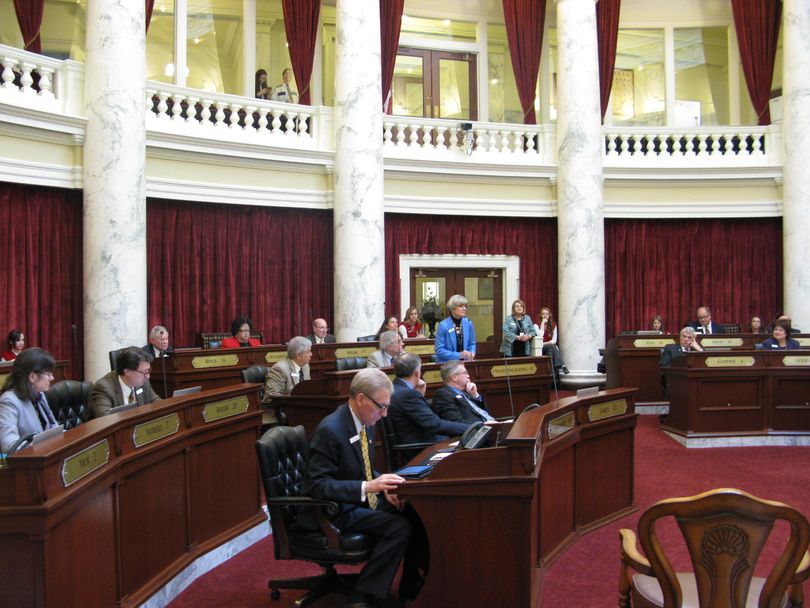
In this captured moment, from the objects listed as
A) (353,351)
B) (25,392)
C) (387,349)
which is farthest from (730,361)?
(25,392)

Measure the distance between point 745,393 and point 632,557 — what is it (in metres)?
6.06

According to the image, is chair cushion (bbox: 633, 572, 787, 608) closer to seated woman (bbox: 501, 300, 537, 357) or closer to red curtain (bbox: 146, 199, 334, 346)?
seated woman (bbox: 501, 300, 537, 357)

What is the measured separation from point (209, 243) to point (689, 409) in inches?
254

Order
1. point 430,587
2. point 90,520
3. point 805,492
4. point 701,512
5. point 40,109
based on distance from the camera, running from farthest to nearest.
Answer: point 40,109 < point 805,492 < point 430,587 < point 90,520 < point 701,512

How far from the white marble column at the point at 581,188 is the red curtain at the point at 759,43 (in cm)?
301

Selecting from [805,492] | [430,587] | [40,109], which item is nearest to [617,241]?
[805,492]

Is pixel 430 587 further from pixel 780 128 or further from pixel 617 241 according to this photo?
pixel 780 128

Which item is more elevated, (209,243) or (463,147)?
(463,147)

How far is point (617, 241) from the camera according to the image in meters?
13.1

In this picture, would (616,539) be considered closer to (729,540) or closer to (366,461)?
(366,461)

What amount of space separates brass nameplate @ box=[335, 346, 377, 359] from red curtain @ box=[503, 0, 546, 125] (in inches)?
234

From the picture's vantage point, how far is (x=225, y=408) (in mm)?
4617

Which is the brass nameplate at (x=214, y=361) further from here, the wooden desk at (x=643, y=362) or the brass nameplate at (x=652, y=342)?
the brass nameplate at (x=652, y=342)

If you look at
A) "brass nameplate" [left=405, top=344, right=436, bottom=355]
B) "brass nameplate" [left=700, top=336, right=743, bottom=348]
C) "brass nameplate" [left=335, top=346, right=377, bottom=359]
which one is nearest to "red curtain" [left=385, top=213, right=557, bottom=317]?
"brass nameplate" [left=405, top=344, right=436, bottom=355]
